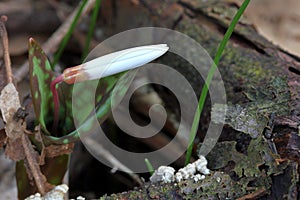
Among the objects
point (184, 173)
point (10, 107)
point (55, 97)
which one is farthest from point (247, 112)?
point (10, 107)

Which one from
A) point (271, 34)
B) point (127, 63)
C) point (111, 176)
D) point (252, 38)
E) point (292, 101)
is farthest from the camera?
point (271, 34)

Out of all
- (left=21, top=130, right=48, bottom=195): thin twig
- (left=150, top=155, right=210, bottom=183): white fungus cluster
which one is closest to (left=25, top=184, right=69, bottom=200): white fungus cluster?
(left=21, top=130, right=48, bottom=195): thin twig

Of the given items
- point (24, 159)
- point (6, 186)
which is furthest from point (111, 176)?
point (24, 159)

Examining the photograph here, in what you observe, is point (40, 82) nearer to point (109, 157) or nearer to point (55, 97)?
point (55, 97)

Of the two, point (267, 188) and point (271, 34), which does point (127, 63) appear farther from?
point (271, 34)

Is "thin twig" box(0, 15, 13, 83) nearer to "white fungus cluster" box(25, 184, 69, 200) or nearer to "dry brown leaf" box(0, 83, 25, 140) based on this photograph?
"dry brown leaf" box(0, 83, 25, 140)

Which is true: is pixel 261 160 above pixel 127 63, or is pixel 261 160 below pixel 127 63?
below

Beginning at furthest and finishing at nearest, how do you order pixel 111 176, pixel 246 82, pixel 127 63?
pixel 111 176 < pixel 246 82 < pixel 127 63

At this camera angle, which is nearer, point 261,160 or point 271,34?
point 261,160
